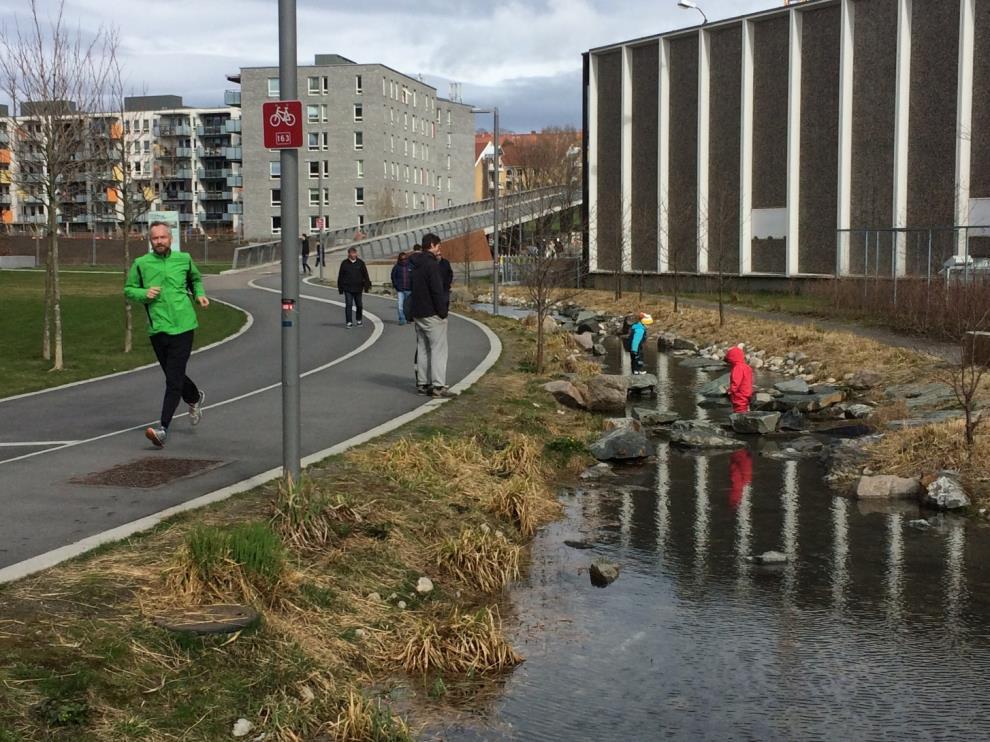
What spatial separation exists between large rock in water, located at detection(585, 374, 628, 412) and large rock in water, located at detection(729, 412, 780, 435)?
1.90 metres

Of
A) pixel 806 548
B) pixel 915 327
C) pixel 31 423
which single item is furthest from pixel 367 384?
pixel 915 327

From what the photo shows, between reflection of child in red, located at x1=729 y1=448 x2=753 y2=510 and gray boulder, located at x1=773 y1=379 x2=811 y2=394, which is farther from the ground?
gray boulder, located at x1=773 y1=379 x2=811 y2=394

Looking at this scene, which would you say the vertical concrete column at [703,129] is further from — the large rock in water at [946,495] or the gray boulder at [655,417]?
the large rock in water at [946,495]

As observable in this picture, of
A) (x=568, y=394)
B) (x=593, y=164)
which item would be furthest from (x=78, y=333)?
(x=593, y=164)

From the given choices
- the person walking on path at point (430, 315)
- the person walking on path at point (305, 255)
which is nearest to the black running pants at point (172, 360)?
the person walking on path at point (430, 315)

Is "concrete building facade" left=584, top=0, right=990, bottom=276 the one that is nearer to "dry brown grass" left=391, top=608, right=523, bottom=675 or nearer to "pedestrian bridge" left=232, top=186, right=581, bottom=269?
"pedestrian bridge" left=232, top=186, right=581, bottom=269

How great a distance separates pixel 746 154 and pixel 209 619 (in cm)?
4202

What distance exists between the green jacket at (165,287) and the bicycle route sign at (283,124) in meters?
3.27

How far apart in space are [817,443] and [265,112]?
8746 millimetres

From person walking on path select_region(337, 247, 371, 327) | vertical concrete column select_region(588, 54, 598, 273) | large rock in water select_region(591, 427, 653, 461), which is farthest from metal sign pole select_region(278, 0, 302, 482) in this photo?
vertical concrete column select_region(588, 54, 598, 273)

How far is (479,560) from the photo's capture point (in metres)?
8.09

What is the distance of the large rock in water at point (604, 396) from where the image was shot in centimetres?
1684

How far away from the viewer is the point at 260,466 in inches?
398

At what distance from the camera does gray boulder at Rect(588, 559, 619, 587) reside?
8125 mm
